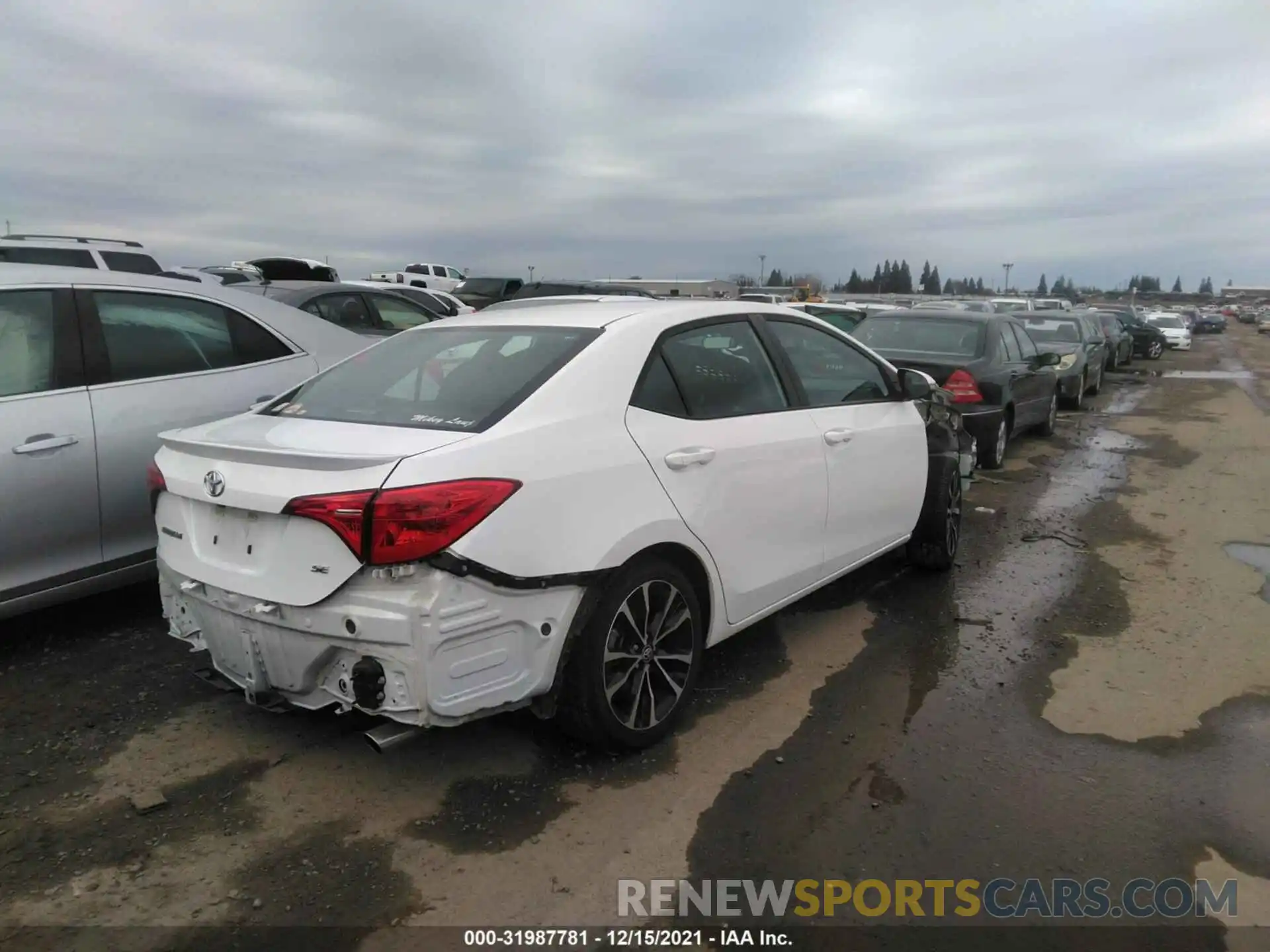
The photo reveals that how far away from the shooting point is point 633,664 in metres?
3.35

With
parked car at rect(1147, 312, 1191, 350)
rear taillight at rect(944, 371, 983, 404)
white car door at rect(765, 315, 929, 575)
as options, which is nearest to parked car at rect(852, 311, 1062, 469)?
rear taillight at rect(944, 371, 983, 404)

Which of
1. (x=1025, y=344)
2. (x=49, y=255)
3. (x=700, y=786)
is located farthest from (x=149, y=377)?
(x=49, y=255)

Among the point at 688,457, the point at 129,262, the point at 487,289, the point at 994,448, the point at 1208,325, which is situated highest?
the point at 129,262

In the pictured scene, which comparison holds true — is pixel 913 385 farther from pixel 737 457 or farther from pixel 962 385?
pixel 962 385

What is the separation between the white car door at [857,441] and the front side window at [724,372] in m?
0.22

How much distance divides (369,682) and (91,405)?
236 cm

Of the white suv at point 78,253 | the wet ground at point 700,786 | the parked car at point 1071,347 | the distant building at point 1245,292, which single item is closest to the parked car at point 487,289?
the white suv at point 78,253

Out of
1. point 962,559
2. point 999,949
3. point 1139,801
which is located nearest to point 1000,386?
point 962,559

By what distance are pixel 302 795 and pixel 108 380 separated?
2326mm

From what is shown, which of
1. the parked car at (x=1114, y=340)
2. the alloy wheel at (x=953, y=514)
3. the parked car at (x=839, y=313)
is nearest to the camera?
the alloy wheel at (x=953, y=514)

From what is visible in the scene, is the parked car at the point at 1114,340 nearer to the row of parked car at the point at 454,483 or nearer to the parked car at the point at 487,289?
the parked car at the point at 487,289

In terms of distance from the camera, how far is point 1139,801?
328 centimetres

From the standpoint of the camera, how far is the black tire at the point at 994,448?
368 inches

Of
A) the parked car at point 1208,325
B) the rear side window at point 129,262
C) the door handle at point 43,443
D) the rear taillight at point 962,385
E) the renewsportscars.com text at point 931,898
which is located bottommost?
the parked car at point 1208,325
